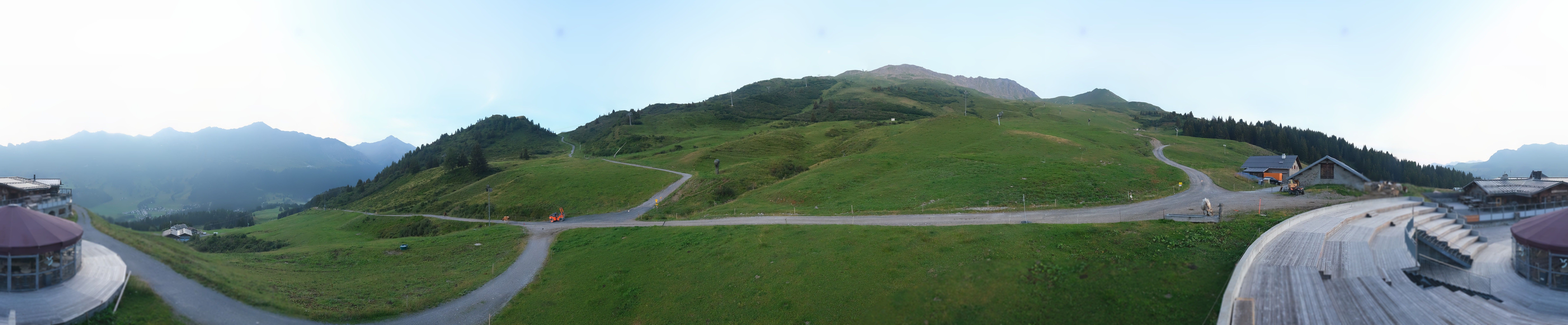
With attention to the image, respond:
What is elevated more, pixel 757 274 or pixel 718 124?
pixel 718 124

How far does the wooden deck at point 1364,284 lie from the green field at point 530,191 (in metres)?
46.6

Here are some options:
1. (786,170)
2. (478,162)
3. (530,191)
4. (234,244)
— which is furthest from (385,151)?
(234,244)

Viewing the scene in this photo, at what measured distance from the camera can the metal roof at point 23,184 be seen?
6.30m

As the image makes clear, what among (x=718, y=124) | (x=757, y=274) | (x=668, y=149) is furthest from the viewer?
(x=718, y=124)

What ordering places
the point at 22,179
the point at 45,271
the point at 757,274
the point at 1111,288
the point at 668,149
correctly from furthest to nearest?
the point at 668,149 → the point at 757,274 → the point at 1111,288 → the point at 22,179 → the point at 45,271

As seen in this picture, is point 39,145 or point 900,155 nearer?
point 39,145

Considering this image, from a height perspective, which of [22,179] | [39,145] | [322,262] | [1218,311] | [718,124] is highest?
[718,124]

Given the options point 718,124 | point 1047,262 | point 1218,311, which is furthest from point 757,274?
point 718,124

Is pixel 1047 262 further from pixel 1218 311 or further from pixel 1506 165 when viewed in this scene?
pixel 1506 165

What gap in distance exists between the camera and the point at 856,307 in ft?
49.0

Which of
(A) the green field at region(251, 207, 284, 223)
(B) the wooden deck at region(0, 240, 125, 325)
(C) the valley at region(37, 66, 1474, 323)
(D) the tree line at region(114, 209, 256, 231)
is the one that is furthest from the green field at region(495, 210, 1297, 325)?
(B) the wooden deck at region(0, 240, 125, 325)

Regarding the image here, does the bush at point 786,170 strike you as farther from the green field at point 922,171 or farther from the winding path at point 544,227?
the winding path at point 544,227

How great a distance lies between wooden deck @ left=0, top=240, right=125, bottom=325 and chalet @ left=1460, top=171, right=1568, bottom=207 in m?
22.9

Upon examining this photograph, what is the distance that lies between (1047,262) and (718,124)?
142 metres
